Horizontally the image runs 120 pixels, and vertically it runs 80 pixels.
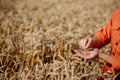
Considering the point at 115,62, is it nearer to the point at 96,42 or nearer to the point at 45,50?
the point at 96,42

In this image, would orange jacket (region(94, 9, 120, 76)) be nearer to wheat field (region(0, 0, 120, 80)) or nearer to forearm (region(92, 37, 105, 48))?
forearm (region(92, 37, 105, 48))

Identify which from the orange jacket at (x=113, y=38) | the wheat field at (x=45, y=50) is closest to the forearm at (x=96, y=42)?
the orange jacket at (x=113, y=38)

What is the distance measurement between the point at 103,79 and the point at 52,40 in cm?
129

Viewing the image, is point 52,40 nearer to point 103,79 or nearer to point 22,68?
point 22,68

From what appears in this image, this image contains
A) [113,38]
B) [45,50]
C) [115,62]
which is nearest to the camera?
[115,62]

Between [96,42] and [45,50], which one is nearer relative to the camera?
[96,42]

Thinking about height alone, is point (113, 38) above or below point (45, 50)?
above

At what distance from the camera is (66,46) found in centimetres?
418

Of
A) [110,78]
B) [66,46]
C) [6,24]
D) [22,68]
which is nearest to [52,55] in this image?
[66,46]

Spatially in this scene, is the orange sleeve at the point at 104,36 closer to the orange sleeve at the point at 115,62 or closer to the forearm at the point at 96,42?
the forearm at the point at 96,42

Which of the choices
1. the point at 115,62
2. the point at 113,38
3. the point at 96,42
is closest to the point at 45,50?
the point at 96,42

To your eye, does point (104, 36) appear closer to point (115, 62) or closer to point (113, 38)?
point (113, 38)

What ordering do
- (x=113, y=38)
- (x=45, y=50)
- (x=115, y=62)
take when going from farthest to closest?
(x=45, y=50)
(x=113, y=38)
(x=115, y=62)

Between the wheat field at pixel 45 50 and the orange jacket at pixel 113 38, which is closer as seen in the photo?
the orange jacket at pixel 113 38
